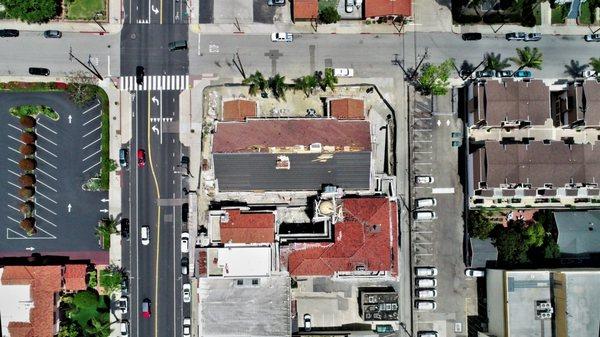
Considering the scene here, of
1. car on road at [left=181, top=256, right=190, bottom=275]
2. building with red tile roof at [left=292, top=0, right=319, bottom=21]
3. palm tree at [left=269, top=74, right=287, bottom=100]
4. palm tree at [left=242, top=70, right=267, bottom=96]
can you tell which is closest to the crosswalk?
palm tree at [left=242, top=70, right=267, bottom=96]

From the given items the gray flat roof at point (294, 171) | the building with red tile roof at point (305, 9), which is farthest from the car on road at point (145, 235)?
the building with red tile roof at point (305, 9)

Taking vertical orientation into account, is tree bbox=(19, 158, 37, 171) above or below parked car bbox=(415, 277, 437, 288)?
above

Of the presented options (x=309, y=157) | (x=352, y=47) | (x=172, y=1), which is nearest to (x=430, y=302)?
(x=309, y=157)

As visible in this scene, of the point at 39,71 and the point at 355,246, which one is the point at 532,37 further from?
the point at 39,71

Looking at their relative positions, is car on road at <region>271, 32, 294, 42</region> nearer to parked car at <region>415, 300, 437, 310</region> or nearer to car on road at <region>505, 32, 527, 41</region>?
car on road at <region>505, 32, 527, 41</region>

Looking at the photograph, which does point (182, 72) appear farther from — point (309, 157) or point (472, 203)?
point (472, 203)

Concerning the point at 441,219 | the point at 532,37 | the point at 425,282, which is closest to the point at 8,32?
the point at 441,219

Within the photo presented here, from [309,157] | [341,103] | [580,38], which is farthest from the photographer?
[580,38]
